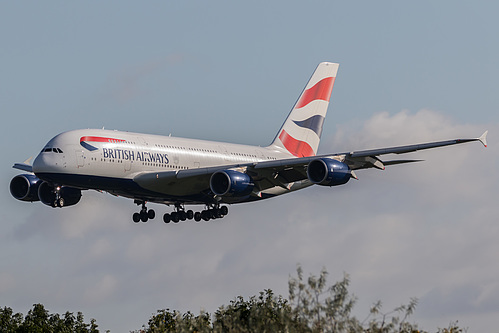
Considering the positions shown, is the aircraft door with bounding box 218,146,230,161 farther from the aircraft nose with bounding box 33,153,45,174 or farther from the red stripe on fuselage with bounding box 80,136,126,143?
the aircraft nose with bounding box 33,153,45,174

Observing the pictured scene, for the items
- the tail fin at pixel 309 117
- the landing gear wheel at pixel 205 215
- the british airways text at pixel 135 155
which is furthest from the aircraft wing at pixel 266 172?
the tail fin at pixel 309 117

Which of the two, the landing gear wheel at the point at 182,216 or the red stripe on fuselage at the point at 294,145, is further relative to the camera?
the red stripe on fuselage at the point at 294,145

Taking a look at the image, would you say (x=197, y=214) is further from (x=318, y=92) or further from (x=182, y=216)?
(x=318, y=92)

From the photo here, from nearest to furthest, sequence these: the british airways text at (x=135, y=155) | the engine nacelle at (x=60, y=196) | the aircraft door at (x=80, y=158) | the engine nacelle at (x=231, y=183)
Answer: the aircraft door at (x=80, y=158), the british airways text at (x=135, y=155), the engine nacelle at (x=231, y=183), the engine nacelle at (x=60, y=196)

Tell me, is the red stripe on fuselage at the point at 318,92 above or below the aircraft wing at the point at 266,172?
above

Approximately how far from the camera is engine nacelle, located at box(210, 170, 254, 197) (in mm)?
60031

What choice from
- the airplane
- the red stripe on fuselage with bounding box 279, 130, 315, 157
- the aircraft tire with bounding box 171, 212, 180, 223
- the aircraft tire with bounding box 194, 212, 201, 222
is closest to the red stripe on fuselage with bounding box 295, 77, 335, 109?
the red stripe on fuselage with bounding box 279, 130, 315, 157

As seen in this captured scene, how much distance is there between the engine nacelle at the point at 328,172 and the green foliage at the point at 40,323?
36.3 metres

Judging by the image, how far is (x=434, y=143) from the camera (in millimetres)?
57625

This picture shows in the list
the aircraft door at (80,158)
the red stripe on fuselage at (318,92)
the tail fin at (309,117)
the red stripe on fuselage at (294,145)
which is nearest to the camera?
the aircraft door at (80,158)

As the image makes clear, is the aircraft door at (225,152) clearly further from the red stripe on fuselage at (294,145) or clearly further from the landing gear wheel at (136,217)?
the red stripe on fuselage at (294,145)

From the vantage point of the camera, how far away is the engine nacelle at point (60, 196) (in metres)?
63.4

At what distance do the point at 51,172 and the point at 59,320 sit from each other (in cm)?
→ 3574

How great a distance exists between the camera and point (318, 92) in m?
82.9
